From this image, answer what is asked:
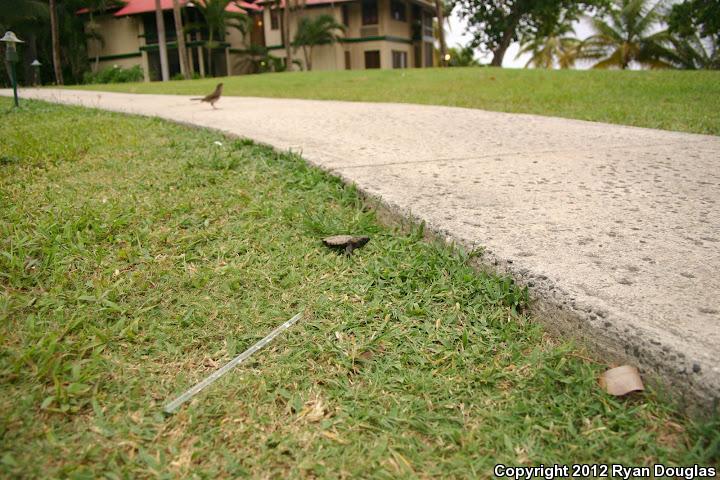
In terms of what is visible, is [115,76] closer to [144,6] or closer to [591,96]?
[144,6]

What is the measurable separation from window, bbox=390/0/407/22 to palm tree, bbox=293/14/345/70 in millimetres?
4799

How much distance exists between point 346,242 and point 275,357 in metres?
0.74

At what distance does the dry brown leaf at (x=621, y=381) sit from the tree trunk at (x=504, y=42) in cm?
3233


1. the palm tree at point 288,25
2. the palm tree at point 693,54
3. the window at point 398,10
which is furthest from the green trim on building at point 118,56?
the palm tree at point 693,54

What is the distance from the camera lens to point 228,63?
102 feet

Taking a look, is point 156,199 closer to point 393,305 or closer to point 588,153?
point 393,305

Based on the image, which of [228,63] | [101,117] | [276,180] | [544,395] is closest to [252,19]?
[228,63]

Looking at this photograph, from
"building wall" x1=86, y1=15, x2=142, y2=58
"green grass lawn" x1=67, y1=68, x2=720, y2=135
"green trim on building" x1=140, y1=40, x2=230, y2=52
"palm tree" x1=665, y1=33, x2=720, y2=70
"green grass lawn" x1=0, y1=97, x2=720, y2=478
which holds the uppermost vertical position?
"building wall" x1=86, y1=15, x2=142, y2=58

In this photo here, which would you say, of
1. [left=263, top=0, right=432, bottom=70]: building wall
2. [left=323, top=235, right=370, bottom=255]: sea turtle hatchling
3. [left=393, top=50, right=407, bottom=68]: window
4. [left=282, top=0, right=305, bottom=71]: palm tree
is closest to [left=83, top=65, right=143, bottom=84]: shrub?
[left=282, top=0, right=305, bottom=71]: palm tree

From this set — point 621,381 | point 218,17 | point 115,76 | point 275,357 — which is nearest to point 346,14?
point 218,17

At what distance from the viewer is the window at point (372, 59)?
102 ft

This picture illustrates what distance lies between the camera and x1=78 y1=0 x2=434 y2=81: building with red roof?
99.0 ft

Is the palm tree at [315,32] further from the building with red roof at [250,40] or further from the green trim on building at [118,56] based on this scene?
the green trim on building at [118,56]

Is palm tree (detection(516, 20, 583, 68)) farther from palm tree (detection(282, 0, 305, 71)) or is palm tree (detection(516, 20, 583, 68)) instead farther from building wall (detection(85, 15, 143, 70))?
building wall (detection(85, 15, 143, 70))
